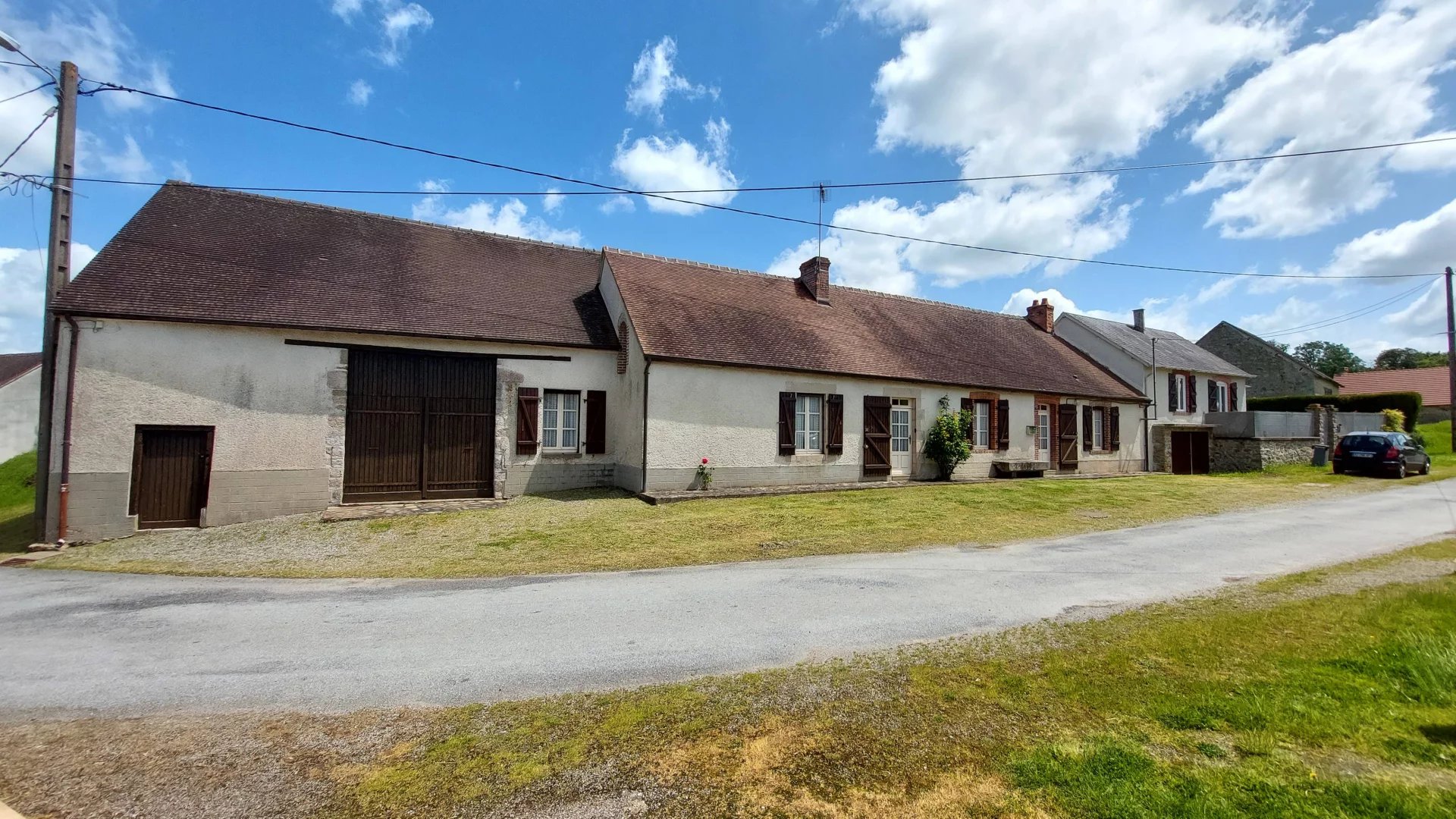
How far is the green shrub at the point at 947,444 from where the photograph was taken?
17969 mm

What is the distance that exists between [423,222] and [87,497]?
32.2 ft

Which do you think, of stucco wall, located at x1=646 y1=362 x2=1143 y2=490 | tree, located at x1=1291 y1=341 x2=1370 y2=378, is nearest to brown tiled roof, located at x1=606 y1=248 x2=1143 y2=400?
stucco wall, located at x1=646 y1=362 x2=1143 y2=490

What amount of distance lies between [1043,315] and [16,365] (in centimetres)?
4568

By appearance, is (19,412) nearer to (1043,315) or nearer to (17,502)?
(17,502)

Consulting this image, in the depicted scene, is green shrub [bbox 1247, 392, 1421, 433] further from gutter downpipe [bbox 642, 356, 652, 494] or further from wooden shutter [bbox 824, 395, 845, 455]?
gutter downpipe [bbox 642, 356, 652, 494]

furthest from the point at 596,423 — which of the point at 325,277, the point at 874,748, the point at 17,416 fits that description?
the point at 17,416

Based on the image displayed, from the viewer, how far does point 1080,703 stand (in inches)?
157

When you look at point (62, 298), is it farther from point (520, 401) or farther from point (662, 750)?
point (662, 750)

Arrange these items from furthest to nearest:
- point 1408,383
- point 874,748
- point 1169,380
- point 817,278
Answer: point 1408,383 < point 1169,380 < point 817,278 < point 874,748

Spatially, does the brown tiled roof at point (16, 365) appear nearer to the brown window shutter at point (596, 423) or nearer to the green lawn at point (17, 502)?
the green lawn at point (17, 502)

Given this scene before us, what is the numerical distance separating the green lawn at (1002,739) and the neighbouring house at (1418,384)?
164ft

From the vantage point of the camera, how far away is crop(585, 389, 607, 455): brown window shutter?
15.7 m

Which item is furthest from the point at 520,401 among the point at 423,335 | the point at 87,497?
the point at 87,497

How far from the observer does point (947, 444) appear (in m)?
18.0
